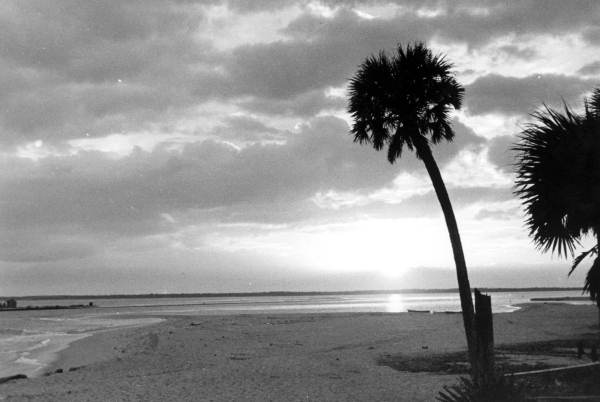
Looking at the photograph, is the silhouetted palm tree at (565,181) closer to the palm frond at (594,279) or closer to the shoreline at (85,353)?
the palm frond at (594,279)

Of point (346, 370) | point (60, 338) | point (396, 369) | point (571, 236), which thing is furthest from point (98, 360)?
point (571, 236)

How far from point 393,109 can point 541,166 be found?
731 cm

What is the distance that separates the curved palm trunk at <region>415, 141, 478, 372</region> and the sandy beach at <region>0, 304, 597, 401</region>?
1.88 metres

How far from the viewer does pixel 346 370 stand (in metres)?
20.0

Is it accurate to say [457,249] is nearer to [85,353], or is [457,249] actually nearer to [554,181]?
[554,181]

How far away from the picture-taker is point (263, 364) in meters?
21.9

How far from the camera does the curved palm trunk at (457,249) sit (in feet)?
53.0

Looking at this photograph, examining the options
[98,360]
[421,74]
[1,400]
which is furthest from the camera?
[98,360]

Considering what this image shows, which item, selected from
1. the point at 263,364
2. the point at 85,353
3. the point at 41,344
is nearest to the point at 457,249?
the point at 263,364

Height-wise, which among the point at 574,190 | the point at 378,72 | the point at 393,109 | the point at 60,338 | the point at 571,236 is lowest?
the point at 60,338

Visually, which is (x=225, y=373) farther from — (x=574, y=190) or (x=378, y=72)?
(x=574, y=190)

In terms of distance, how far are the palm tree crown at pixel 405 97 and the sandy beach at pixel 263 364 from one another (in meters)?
8.17

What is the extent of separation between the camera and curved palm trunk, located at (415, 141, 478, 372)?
1616 cm

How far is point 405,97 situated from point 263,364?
11870mm
